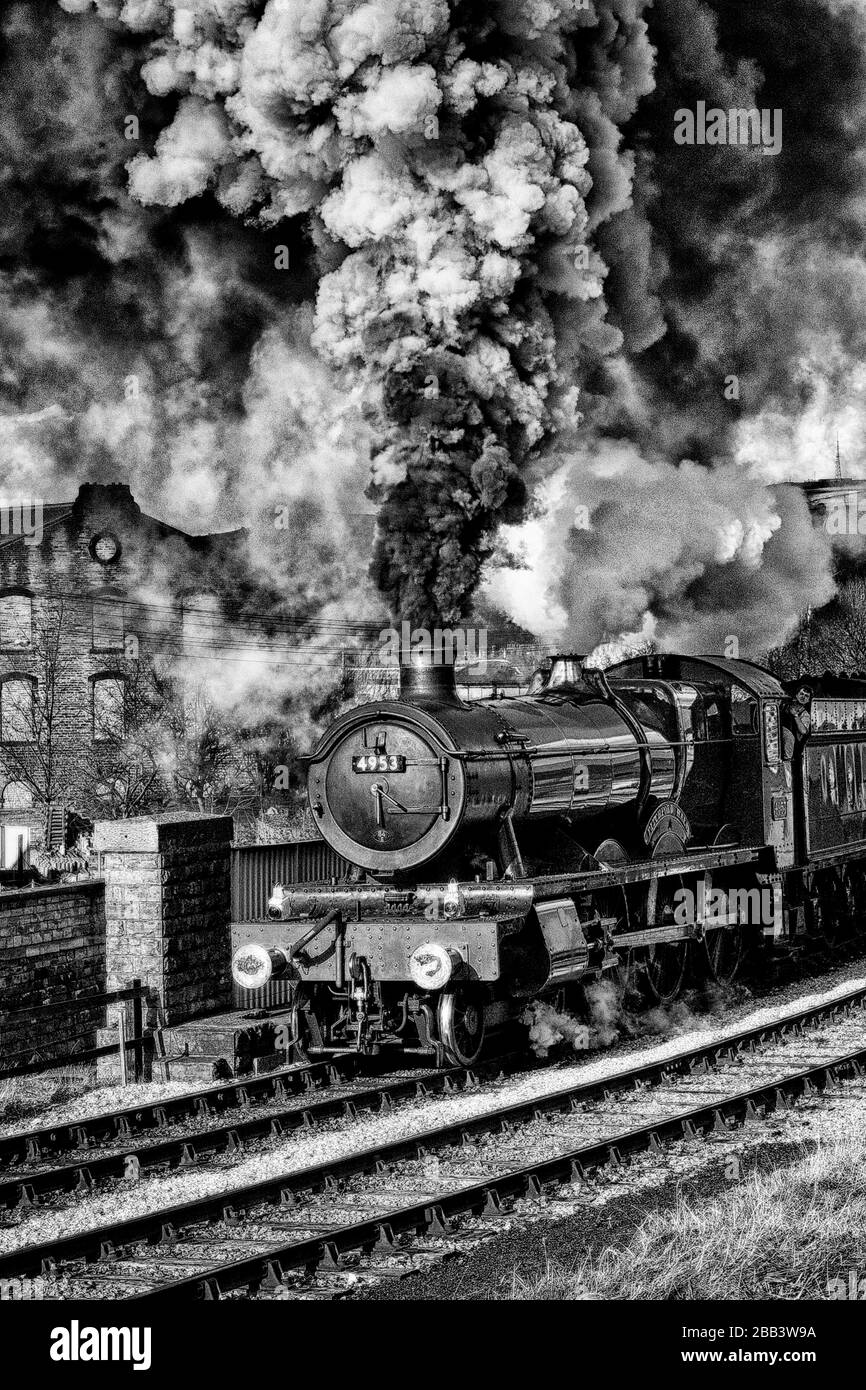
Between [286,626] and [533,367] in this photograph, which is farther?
[286,626]

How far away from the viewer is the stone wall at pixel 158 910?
37.3 feet

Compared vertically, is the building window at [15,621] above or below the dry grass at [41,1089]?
above

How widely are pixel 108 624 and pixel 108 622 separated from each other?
42mm

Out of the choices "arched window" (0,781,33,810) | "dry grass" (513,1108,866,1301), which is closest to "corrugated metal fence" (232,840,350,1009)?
"dry grass" (513,1108,866,1301)

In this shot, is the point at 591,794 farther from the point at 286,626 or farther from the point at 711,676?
the point at 286,626

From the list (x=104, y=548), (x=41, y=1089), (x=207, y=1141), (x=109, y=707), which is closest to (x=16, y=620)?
(x=104, y=548)

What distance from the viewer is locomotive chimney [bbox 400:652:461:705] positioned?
34.1 ft

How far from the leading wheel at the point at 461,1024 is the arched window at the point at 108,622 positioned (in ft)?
68.6

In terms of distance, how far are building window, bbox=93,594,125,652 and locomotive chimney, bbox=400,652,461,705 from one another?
20270 mm

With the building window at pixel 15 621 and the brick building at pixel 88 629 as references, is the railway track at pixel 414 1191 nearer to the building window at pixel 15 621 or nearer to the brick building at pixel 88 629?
the brick building at pixel 88 629

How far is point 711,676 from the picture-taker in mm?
13766

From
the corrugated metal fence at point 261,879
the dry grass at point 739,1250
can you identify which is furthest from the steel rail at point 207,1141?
the dry grass at point 739,1250
